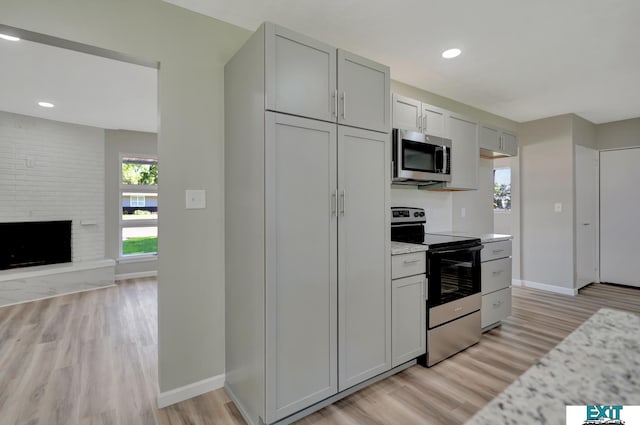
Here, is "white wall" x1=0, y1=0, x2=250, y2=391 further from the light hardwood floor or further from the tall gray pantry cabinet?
the light hardwood floor

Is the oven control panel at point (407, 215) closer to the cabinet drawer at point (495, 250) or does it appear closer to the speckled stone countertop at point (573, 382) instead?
the cabinet drawer at point (495, 250)

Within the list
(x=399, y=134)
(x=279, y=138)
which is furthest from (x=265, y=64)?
(x=399, y=134)

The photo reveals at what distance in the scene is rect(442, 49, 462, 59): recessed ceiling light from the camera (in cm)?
266

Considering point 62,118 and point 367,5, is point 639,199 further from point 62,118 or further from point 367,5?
point 62,118

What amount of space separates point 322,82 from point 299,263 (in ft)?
3.62

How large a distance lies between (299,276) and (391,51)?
2126 mm

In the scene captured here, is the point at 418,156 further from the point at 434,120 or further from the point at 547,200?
the point at 547,200

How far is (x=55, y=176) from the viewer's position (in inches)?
187

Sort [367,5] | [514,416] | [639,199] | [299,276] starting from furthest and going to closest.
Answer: [639,199] → [367,5] → [299,276] → [514,416]

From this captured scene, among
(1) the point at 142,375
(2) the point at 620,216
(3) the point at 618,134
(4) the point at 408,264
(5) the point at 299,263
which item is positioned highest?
(3) the point at 618,134

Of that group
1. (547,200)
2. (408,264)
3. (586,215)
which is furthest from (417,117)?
(586,215)

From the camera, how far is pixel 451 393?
2092mm

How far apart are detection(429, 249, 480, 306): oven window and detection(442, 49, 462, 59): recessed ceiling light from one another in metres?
1.73

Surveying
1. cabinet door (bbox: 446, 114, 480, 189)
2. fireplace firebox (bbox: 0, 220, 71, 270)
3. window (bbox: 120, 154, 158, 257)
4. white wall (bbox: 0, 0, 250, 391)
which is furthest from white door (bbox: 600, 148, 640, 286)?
fireplace firebox (bbox: 0, 220, 71, 270)
